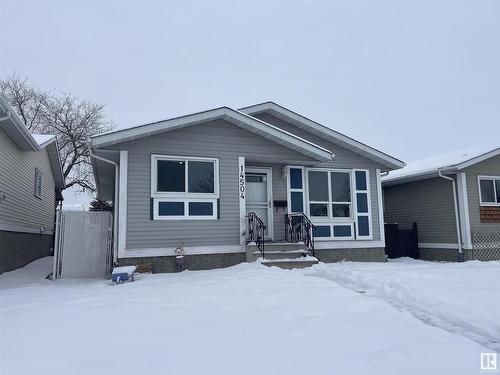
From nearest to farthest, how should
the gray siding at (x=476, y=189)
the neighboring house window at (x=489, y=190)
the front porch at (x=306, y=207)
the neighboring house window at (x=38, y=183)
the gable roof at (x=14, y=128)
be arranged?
the gable roof at (x=14, y=128)
the front porch at (x=306, y=207)
the gray siding at (x=476, y=189)
the neighboring house window at (x=489, y=190)
the neighboring house window at (x=38, y=183)

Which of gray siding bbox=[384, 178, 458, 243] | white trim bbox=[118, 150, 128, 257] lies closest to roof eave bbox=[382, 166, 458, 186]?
gray siding bbox=[384, 178, 458, 243]

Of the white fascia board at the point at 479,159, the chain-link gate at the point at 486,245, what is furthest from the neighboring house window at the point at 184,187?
the chain-link gate at the point at 486,245

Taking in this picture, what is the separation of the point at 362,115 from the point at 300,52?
33.6 m

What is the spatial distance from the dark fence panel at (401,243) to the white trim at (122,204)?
32.9 feet

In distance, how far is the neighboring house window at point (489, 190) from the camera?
14047mm

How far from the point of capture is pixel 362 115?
111688 millimetres

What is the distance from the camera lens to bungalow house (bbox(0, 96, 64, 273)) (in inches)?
406

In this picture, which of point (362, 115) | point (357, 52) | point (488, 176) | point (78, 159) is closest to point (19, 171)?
point (488, 176)

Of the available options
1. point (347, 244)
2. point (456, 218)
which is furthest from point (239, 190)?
point (456, 218)

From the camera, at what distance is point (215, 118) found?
10.2 meters

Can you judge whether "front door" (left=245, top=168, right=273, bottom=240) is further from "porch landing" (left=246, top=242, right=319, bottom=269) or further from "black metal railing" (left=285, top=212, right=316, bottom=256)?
"porch landing" (left=246, top=242, right=319, bottom=269)

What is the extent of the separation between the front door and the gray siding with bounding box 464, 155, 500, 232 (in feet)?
23.7

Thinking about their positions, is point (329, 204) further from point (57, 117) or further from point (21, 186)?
point (57, 117)

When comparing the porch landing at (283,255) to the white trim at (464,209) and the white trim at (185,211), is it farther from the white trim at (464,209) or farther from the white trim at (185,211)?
the white trim at (464,209)
